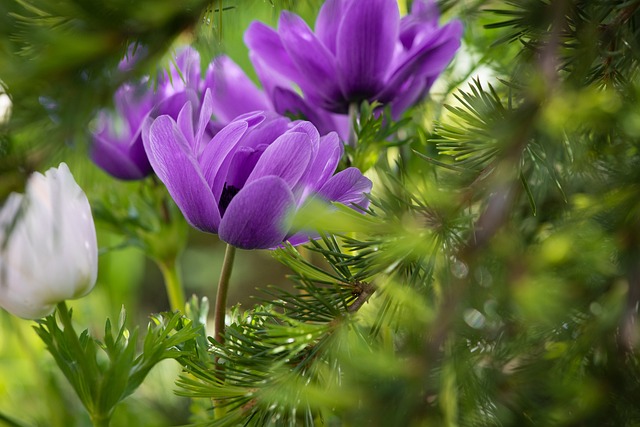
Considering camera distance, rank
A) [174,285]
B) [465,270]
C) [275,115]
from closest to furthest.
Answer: [465,270] < [275,115] < [174,285]

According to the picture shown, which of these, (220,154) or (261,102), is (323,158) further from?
(261,102)

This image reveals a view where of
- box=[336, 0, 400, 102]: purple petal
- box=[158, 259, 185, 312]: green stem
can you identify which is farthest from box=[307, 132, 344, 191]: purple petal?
box=[158, 259, 185, 312]: green stem

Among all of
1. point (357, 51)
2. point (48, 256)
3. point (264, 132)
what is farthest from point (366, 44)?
point (48, 256)

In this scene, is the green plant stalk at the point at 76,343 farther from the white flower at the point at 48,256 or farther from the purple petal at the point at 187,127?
the purple petal at the point at 187,127

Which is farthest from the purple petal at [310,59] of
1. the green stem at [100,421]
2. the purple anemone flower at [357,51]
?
the green stem at [100,421]

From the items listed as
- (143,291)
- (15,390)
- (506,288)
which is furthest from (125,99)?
(143,291)

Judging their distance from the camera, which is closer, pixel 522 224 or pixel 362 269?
pixel 362 269

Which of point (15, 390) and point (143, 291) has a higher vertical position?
point (15, 390)

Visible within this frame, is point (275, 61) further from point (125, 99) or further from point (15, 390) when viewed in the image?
point (15, 390)
